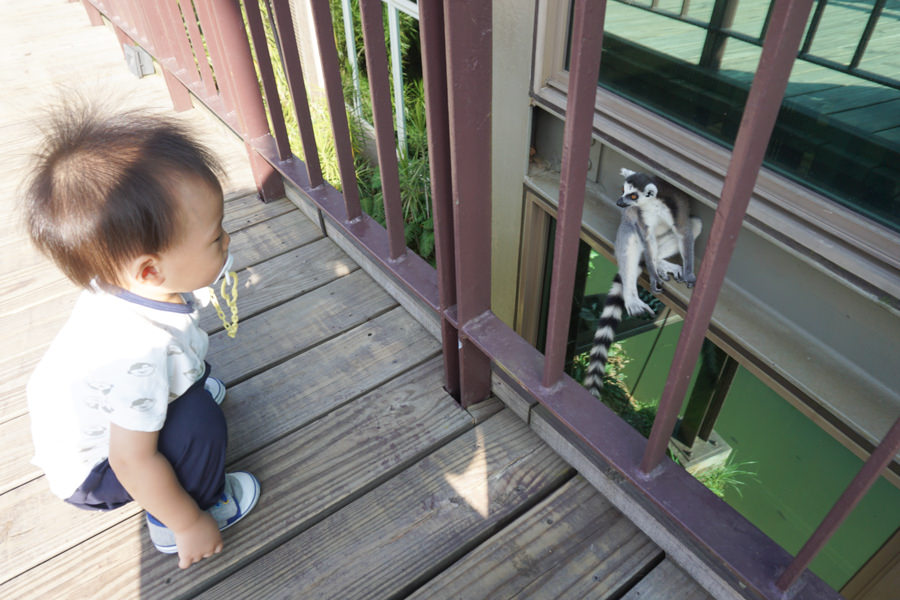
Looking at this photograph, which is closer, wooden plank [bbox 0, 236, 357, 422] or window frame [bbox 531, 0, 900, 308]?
wooden plank [bbox 0, 236, 357, 422]

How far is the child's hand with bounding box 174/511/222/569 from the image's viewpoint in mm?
1154

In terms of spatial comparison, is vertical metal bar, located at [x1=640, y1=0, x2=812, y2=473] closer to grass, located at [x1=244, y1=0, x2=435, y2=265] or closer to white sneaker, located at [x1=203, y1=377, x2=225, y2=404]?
white sneaker, located at [x1=203, y1=377, x2=225, y2=404]

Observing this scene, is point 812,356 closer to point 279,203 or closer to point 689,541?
point 689,541

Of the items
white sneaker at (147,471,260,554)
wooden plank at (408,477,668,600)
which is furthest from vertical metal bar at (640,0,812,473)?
white sneaker at (147,471,260,554)

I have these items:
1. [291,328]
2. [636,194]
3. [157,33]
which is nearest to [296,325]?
[291,328]

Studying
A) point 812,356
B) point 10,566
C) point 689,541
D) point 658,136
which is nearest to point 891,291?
point 812,356

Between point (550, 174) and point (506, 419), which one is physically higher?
point (506, 419)

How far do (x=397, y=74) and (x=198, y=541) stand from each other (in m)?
3.37

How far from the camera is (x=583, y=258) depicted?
3662mm

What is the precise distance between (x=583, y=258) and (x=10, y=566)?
312 centimetres

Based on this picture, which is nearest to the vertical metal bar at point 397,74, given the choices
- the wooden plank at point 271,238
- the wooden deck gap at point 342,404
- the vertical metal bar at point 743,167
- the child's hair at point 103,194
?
the wooden plank at point 271,238

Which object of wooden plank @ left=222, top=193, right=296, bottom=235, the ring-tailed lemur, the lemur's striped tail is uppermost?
wooden plank @ left=222, top=193, right=296, bottom=235

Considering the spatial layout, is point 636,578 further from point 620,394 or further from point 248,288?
point 620,394

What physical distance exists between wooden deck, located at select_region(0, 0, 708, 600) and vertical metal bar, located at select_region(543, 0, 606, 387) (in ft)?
1.16
